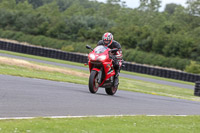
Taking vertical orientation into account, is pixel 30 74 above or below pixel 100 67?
below

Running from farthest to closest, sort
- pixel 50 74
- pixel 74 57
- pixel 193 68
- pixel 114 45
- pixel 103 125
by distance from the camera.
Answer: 1. pixel 193 68
2. pixel 74 57
3. pixel 50 74
4. pixel 114 45
5. pixel 103 125

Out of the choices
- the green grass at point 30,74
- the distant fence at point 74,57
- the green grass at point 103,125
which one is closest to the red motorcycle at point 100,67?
the green grass at point 103,125

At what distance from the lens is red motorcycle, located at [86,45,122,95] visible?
460 inches

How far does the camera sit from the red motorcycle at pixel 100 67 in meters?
11.7

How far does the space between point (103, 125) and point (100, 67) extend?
17.2 ft

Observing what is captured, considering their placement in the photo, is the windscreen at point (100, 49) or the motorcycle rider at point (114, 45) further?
the motorcycle rider at point (114, 45)

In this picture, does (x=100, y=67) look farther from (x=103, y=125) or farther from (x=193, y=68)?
(x=193, y=68)

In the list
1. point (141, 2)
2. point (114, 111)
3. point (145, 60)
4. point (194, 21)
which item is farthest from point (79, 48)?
point (141, 2)

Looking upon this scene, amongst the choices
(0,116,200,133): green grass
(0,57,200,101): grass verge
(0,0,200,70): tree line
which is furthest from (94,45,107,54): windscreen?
(0,0,200,70): tree line

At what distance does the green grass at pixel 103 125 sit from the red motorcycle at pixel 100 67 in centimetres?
320

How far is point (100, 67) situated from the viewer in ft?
39.4

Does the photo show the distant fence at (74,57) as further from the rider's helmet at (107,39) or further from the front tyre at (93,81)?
the front tyre at (93,81)

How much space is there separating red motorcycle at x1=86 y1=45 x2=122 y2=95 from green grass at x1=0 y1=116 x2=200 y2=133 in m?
3.20

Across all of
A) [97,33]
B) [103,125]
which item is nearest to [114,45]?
[103,125]
